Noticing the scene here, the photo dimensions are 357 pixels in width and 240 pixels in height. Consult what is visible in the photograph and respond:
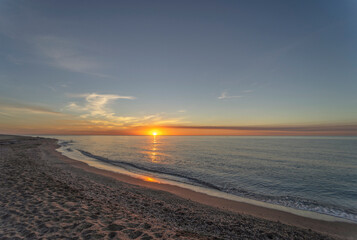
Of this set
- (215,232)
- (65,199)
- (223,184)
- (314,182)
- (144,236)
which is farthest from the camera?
(314,182)

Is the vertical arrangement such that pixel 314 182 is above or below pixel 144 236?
below

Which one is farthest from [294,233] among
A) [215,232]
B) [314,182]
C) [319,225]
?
[314,182]

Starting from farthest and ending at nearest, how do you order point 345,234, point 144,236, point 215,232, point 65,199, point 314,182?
point 314,182
point 65,199
point 345,234
point 215,232
point 144,236

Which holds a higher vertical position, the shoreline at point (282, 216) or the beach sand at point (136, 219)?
the beach sand at point (136, 219)

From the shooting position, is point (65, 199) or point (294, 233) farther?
point (65, 199)

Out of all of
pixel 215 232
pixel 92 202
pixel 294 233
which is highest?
pixel 92 202

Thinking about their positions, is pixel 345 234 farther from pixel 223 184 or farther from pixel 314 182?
pixel 314 182

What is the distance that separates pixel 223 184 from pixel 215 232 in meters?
10.8

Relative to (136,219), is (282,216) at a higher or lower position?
lower

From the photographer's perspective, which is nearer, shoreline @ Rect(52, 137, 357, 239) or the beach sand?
the beach sand

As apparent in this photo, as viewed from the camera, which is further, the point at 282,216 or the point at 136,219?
the point at 282,216

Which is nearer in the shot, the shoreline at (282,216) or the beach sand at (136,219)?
the beach sand at (136,219)

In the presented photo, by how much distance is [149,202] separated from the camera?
10.8m

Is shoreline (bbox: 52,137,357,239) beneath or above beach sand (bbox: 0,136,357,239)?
beneath
